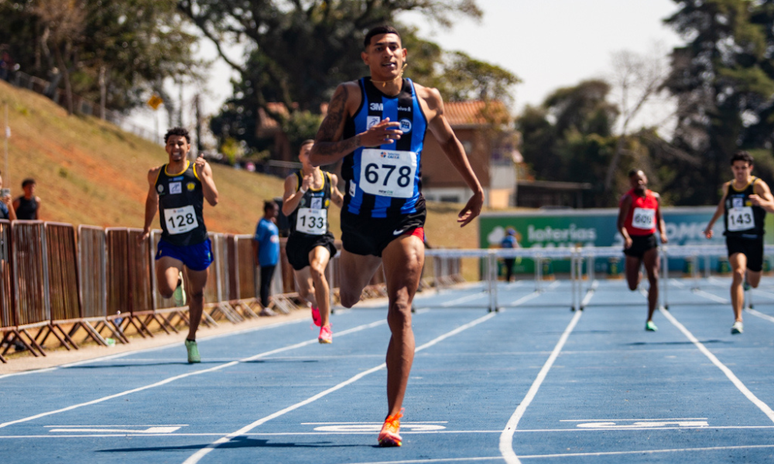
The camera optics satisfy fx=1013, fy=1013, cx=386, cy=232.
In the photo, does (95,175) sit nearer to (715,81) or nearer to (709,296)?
(709,296)

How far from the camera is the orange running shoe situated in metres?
4.74

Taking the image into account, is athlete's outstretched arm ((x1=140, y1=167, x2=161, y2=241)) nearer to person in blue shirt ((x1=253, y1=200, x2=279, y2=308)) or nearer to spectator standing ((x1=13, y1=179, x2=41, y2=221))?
spectator standing ((x1=13, y1=179, x2=41, y2=221))

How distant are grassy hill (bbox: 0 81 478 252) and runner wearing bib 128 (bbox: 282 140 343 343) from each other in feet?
56.7

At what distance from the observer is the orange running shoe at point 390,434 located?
4.74 metres

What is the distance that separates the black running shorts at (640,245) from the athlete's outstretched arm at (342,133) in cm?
798

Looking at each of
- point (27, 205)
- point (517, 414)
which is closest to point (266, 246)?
point (27, 205)

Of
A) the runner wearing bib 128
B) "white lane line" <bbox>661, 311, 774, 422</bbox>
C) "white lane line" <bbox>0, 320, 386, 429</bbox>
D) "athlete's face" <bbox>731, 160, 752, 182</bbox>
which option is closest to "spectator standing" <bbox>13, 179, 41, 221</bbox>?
"white lane line" <bbox>0, 320, 386, 429</bbox>

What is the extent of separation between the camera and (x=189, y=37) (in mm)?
50625

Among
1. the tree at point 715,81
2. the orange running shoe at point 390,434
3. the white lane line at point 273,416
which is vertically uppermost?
the tree at point 715,81

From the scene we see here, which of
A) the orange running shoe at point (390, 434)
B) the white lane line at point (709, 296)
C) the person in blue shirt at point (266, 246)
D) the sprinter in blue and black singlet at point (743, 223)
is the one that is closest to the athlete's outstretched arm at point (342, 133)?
the orange running shoe at point (390, 434)

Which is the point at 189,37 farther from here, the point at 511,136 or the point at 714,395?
the point at 714,395

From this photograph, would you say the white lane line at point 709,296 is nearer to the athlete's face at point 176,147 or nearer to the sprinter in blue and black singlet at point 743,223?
the sprinter in blue and black singlet at point 743,223

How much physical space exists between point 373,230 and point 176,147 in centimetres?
424

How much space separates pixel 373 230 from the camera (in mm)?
5281
